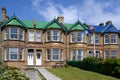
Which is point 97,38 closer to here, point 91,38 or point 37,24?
point 91,38

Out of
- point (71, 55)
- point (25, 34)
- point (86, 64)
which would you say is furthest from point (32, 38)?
point (86, 64)

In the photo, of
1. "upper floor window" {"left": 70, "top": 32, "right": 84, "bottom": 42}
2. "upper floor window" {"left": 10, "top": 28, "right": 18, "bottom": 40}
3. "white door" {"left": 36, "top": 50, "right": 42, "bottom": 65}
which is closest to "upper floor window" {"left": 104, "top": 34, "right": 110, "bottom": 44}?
"upper floor window" {"left": 70, "top": 32, "right": 84, "bottom": 42}

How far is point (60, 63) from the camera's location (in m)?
43.6

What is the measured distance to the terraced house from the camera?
136 ft

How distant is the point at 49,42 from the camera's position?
1730 inches

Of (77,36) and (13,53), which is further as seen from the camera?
(77,36)

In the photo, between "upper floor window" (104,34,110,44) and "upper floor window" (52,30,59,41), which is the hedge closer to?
"upper floor window" (52,30,59,41)

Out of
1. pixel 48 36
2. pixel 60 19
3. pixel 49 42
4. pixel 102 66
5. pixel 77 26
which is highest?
pixel 60 19

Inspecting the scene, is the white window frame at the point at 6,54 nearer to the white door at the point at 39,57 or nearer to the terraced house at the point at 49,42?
the terraced house at the point at 49,42

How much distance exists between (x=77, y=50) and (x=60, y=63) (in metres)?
4.27

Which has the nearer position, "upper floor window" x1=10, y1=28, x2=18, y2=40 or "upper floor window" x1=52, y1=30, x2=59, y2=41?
"upper floor window" x1=10, y1=28, x2=18, y2=40

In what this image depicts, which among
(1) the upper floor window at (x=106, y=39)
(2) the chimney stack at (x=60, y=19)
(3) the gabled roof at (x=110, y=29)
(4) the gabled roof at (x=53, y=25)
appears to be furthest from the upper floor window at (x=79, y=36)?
(1) the upper floor window at (x=106, y=39)

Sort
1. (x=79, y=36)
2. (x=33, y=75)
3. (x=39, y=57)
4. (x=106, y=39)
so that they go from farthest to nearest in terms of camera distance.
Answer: (x=106, y=39)
(x=79, y=36)
(x=39, y=57)
(x=33, y=75)

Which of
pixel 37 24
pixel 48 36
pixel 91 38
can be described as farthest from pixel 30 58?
pixel 91 38
